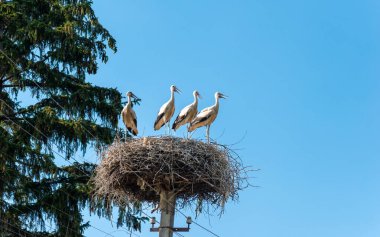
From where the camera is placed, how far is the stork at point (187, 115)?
52.1ft

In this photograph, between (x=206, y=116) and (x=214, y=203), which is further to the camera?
(x=206, y=116)

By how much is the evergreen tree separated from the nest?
161 inches

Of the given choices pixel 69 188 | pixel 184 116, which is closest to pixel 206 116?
pixel 184 116

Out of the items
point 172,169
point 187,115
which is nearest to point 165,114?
point 187,115

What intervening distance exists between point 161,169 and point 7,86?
8.18 meters

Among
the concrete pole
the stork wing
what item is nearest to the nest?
the concrete pole

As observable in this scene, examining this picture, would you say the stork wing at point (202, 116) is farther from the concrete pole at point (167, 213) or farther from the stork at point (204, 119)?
the concrete pole at point (167, 213)

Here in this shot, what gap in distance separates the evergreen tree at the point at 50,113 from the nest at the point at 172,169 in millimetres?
4093

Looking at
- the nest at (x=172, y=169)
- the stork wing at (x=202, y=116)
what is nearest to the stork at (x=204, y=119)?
the stork wing at (x=202, y=116)

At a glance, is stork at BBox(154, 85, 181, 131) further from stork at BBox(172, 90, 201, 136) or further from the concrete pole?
the concrete pole

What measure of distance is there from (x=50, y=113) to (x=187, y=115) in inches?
179

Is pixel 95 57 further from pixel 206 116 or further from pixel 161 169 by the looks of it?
pixel 161 169

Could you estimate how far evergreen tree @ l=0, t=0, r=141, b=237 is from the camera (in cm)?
1891

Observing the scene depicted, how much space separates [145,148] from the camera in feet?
46.1
